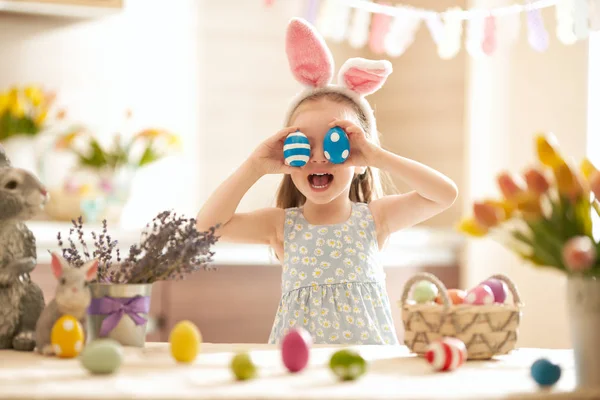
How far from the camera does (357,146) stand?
1.70 m

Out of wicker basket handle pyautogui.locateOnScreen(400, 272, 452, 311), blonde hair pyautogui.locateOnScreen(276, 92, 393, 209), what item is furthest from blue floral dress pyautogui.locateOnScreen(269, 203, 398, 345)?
wicker basket handle pyautogui.locateOnScreen(400, 272, 452, 311)

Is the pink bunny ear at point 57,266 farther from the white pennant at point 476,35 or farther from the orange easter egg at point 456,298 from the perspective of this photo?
the white pennant at point 476,35

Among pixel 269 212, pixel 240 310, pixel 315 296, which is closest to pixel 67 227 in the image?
pixel 240 310

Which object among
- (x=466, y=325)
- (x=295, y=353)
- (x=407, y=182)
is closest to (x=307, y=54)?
(x=407, y=182)

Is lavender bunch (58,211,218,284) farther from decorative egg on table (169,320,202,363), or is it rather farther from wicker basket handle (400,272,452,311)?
wicker basket handle (400,272,452,311)

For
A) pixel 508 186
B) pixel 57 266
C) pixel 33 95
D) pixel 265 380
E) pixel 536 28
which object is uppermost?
pixel 536 28

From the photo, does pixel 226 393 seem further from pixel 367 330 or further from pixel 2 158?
pixel 367 330

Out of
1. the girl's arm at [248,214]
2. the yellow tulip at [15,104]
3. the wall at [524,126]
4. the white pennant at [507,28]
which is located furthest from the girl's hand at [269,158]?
the wall at [524,126]

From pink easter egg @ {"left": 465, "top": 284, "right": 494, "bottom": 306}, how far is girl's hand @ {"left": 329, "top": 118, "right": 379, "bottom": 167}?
0.43 meters

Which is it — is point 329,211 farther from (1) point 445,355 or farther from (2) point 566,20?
(2) point 566,20

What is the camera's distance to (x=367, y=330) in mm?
1763

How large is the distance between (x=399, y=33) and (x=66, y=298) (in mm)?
1697

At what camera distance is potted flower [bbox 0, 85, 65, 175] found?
119 inches

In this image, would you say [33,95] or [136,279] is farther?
[33,95]
